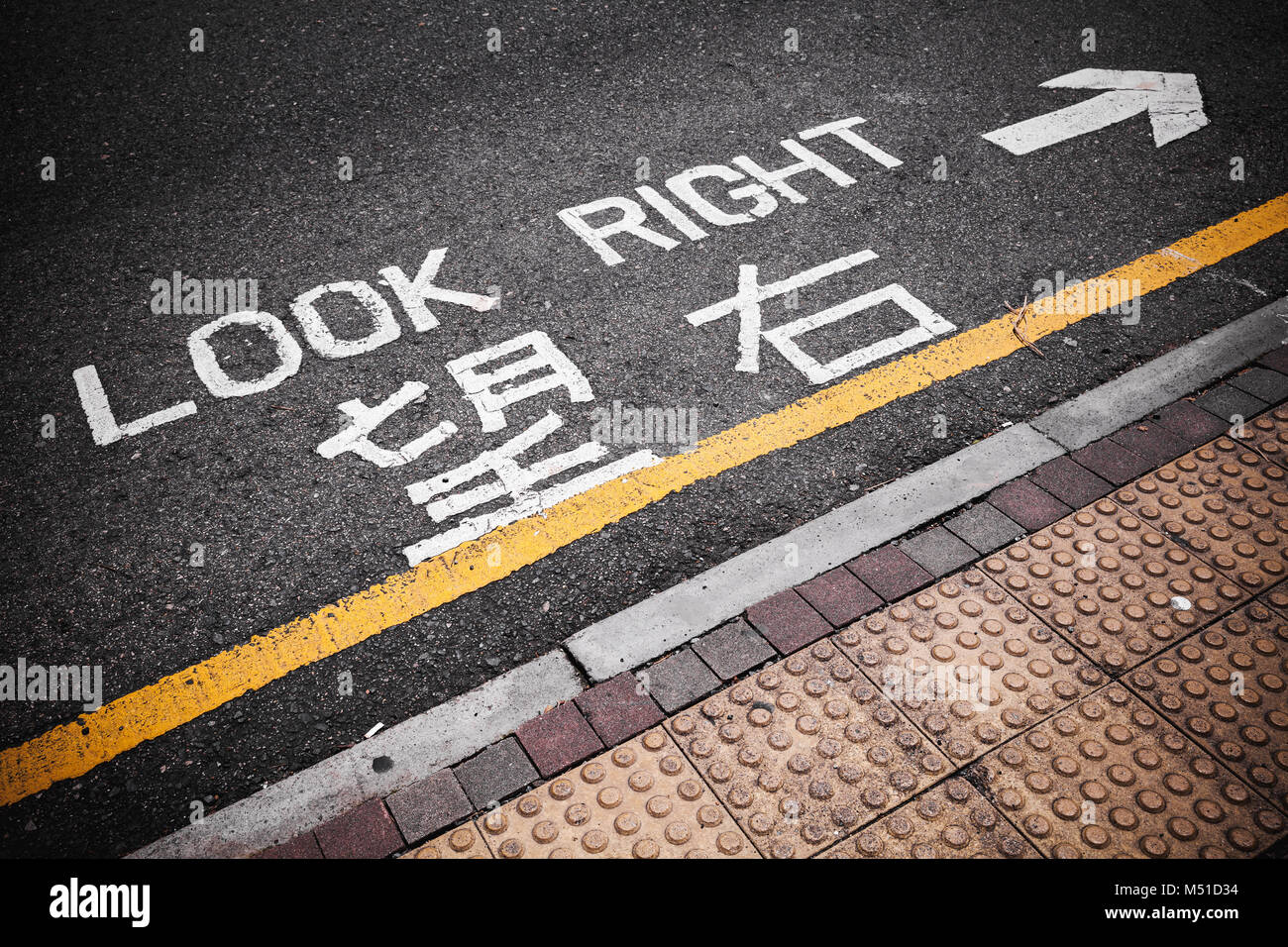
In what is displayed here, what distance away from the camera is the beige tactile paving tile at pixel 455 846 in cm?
217

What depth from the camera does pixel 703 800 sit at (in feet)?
7.41

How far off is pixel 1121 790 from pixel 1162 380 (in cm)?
179

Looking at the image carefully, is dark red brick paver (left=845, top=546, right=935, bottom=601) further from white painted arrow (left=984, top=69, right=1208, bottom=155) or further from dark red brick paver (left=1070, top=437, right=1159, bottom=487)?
white painted arrow (left=984, top=69, right=1208, bottom=155)

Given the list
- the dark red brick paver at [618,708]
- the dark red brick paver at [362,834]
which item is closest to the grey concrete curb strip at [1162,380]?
the dark red brick paver at [618,708]

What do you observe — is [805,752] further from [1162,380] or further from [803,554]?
[1162,380]

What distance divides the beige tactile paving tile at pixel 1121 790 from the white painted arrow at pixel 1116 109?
10.9ft

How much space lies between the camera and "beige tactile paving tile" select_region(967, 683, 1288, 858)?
2146 millimetres

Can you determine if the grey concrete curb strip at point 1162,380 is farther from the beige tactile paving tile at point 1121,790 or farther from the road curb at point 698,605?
the beige tactile paving tile at point 1121,790

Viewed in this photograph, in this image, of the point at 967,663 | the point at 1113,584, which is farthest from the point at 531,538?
the point at 1113,584

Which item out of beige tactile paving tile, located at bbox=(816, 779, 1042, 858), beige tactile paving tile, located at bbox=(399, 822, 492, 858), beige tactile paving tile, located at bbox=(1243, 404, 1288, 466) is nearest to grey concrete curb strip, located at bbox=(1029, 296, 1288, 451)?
beige tactile paving tile, located at bbox=(1243, 404, 1288, 466)

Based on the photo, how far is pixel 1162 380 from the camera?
338 centimetres

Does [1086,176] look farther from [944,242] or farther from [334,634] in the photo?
[334,634]

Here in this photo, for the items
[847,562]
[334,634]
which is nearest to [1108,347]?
[847,562]

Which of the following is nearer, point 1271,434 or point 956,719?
point 956,719
